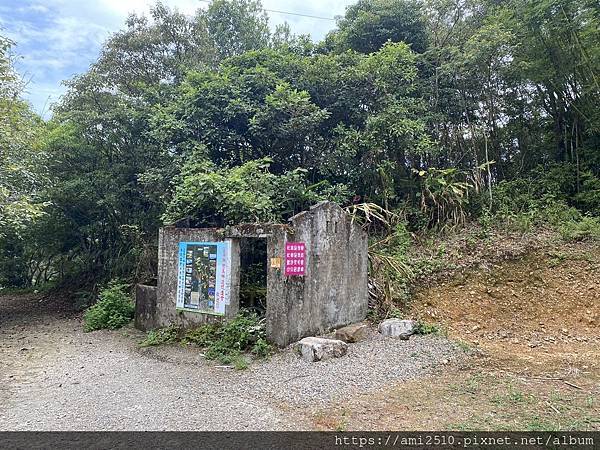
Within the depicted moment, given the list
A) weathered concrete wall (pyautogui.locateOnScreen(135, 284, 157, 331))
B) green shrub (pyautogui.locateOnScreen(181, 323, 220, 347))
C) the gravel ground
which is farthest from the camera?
weathered concrete wall (pyautogui.locateOnScreen(135, 284, 157, 331))

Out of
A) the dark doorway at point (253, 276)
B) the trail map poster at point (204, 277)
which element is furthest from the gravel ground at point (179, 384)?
the dark doorway at point (253, 276)

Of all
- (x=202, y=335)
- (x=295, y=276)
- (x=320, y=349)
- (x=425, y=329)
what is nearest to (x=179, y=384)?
(x=202, y=335)

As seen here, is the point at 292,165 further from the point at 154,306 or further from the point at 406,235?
the point at 154,306

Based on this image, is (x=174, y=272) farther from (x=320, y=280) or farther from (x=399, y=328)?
(x=399, y=328)

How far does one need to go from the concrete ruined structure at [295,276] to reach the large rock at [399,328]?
30.4 inches

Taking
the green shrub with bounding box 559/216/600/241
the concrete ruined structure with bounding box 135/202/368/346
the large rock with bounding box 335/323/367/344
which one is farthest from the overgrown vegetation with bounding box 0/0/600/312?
the large rock with bounding box 335/323/367/344

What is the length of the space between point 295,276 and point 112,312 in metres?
4.78

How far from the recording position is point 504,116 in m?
11.5

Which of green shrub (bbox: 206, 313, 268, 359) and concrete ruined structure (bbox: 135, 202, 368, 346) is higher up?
concrete ruined structure (bbox: 135, 202, 368, 346)

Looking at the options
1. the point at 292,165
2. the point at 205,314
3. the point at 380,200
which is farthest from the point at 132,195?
the point at 380,200

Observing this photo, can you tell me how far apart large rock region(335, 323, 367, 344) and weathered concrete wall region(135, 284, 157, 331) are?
3.36m

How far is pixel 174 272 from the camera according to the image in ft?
24.2

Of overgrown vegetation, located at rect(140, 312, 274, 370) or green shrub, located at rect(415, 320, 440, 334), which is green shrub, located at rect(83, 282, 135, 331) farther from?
green shrub, located at rect(415, 320, 440, 334)

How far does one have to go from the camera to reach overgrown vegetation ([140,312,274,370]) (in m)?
5.93
